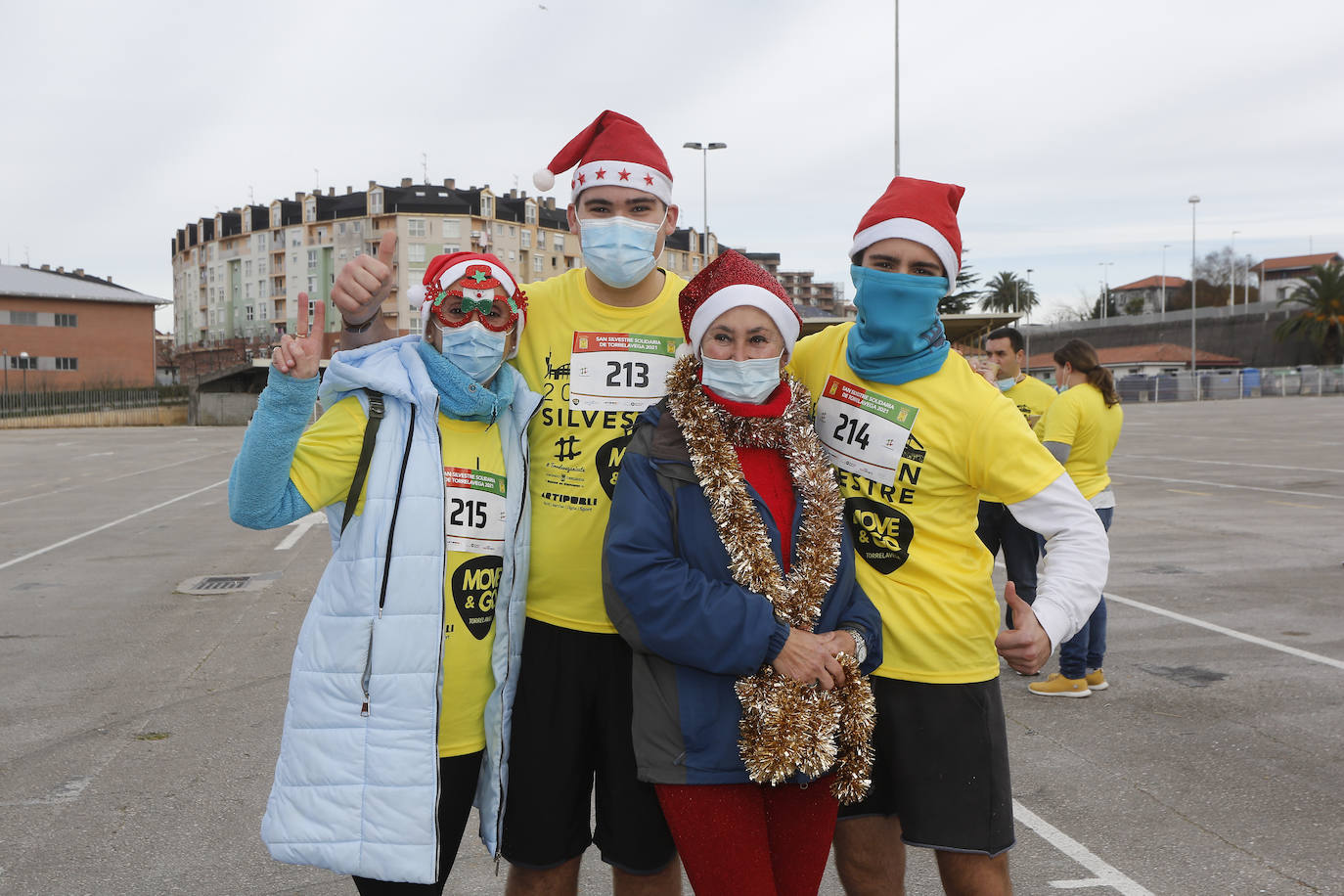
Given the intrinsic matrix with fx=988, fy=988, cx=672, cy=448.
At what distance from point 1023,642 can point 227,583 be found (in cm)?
928

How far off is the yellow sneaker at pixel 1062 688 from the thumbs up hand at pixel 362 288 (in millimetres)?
4856

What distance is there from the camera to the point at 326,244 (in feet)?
316

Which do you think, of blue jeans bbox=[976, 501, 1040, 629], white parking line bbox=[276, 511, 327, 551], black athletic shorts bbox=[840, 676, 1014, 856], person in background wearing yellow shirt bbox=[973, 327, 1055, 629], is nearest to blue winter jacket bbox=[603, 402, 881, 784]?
black athletic shorts bbox=[840, 676, 1014, 856]

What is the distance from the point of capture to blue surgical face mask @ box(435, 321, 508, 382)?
261cm

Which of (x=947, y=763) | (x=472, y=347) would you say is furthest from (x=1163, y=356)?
(x=472, y=347)

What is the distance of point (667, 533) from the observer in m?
2.28

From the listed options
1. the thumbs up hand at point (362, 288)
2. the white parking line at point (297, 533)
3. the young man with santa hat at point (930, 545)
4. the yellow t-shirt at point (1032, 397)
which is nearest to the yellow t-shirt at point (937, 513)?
the young man with santa hat at point (930, 545)

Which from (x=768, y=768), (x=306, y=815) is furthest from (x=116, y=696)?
(x=768, y=768)

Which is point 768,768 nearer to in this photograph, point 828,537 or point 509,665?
point 828,537

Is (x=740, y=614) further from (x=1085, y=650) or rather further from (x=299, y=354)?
(x=1085, y=650)

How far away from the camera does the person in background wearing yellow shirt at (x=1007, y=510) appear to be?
648 cm

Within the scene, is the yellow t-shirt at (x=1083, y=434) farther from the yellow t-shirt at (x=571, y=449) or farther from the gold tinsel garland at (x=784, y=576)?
the gold tinsel garland at (x=784, y=576)

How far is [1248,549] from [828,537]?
10.5 m

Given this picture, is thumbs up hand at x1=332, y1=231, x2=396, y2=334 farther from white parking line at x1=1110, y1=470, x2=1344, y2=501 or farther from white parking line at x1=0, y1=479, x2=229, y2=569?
white parking line at x1=1110, y1=470, x2=1344, y2=501
